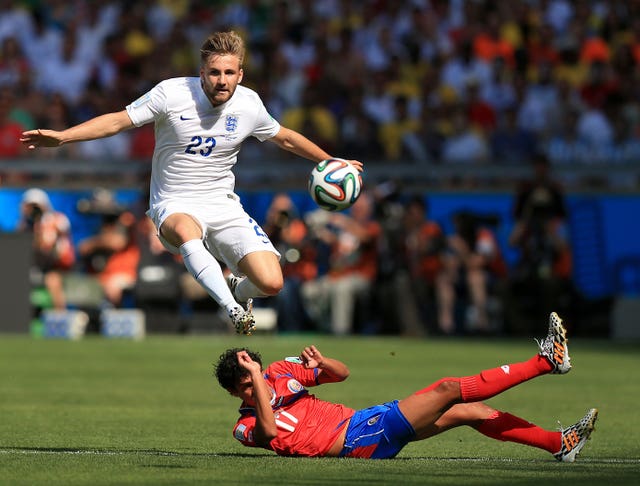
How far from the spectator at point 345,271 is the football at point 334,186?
10.3 m

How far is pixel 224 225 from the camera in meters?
10.8

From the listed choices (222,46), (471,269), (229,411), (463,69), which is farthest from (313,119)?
(222,46)

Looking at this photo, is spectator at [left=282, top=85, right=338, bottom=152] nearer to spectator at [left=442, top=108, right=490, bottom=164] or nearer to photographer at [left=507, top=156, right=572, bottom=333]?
spectator at [left=442, top=108, right=490, bottom=164]

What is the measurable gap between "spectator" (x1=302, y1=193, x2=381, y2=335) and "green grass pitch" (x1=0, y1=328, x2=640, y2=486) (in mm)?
641

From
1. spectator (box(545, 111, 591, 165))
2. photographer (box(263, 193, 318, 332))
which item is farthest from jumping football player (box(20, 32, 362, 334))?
spectator (box(545, 111, 591, 165))

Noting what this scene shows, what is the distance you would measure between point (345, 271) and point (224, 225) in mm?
10498

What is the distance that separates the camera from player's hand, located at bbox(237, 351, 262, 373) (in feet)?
27.9

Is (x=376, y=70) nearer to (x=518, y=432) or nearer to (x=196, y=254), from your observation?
(x=196, y=254)

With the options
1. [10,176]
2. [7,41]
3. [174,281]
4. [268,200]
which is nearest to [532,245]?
[268,200]

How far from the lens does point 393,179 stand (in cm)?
2166

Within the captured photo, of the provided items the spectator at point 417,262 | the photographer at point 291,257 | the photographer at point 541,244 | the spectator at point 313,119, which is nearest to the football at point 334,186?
the photographer at point 291,257

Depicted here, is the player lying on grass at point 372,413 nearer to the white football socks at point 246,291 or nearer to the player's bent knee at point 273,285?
the player's bent knee at point 273,285

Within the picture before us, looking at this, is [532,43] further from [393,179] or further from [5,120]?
[5,120]

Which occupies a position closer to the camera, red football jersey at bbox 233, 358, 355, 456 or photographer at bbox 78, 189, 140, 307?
red football jersey at bbox 233, 358, 355, 456
